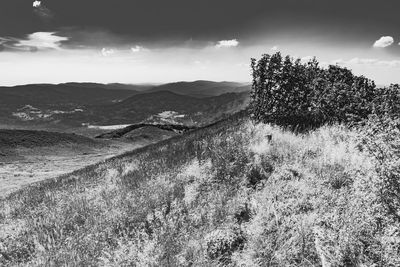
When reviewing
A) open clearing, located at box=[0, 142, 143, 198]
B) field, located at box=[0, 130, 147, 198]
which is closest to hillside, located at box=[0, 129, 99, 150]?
field, located at box=[0, 130, 147, 198]

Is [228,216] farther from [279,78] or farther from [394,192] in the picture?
[279,78]

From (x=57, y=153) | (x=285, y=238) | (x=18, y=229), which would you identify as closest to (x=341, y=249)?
(x=285, y=238)

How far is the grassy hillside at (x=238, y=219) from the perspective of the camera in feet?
12.6

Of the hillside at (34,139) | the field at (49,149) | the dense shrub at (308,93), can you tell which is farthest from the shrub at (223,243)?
the hillside at (34,139)

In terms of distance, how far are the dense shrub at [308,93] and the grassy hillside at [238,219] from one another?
2452 millimetres

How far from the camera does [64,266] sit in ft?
13.3

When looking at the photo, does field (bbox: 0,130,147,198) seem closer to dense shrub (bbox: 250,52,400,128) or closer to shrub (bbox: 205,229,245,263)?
dense shrub (bbox: 250,52,400,128)

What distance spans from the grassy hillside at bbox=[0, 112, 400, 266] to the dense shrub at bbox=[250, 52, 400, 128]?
2452mm

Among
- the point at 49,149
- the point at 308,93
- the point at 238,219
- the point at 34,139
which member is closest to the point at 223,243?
the point at 238,219

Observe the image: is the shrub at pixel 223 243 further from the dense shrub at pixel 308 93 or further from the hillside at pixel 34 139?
the hillside at pixel 34 139

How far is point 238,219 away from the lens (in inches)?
194

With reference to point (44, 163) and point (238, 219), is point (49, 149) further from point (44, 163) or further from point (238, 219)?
point (238, 219)

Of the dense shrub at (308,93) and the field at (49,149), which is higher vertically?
the dense shrub at (308,93)

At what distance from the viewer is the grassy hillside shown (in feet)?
12.6
